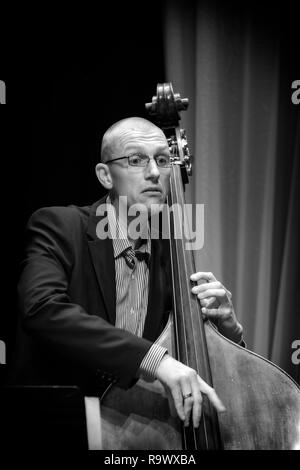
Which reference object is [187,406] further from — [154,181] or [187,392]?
[154,181]

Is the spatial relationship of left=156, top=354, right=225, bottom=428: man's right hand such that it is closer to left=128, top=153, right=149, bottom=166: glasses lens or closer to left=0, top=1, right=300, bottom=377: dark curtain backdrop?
left=128, top=153, right=149, bottom=166: glasses lens

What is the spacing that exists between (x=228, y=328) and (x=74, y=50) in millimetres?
1410

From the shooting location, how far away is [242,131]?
88.0 inches

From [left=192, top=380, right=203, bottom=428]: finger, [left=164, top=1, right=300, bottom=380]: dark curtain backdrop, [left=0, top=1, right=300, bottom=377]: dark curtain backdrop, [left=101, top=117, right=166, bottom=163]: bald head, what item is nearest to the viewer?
[left=192, top=380, right=203, bottom=428]: finger

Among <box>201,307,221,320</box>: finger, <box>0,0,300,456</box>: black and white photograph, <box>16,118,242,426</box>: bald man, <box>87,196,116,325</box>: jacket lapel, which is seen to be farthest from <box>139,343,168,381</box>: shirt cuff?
<box>87,196,116,325</box>: jacket lapel

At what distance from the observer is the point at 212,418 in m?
1.10

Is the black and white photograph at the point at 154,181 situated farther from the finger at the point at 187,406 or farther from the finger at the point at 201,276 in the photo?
the finger at the point at 187,406

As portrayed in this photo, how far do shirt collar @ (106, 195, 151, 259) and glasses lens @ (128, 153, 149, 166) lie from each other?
0.18 m

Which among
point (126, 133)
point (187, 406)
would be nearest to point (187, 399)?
point (187, 406)

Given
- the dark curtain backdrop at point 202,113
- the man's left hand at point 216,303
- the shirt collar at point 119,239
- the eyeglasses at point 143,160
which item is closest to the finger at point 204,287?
the man's left hand at point 216,303

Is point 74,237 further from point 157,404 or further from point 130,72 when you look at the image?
point 130,72

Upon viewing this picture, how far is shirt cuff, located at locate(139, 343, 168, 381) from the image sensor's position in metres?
1.12

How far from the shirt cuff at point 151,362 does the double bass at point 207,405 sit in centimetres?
5
